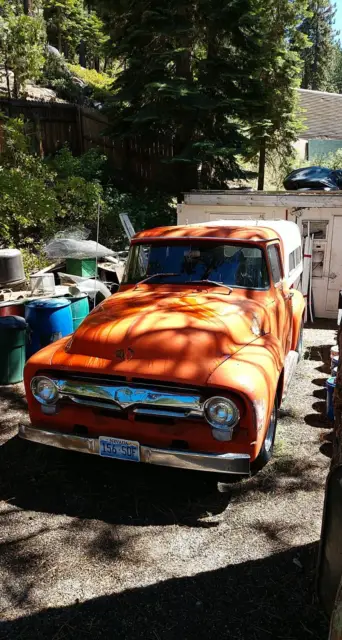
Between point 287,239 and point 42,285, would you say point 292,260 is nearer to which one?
point 287,239

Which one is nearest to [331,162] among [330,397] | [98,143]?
[98,143]

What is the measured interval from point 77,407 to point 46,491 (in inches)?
28.2

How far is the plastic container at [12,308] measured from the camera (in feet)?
23.4

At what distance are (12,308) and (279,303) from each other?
161 inches

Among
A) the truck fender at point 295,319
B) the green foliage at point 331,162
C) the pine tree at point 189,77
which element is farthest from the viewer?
the green foliage at point 331,162

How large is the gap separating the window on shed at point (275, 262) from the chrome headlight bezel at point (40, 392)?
242 centimetres

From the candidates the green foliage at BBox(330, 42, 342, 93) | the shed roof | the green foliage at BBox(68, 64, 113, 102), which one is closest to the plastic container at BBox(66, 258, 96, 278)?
the green foliage at BBox(68, 64, 113, 102)

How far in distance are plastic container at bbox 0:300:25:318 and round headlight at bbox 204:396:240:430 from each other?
459 centimetres

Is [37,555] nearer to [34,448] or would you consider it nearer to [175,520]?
[175,520]

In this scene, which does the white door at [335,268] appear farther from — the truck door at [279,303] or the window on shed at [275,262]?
the window on shed at [275,262]

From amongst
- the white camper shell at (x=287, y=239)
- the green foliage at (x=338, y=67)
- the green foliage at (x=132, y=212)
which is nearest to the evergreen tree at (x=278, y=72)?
the green foliage at (x=132, y=212)

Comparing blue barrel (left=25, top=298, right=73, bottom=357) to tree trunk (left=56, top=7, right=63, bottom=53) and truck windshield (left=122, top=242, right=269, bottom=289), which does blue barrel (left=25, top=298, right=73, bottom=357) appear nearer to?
truck windshield (left=122, top=242, right=269, bottom=289)

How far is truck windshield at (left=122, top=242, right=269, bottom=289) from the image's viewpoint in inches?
188

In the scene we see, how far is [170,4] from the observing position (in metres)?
12.5
